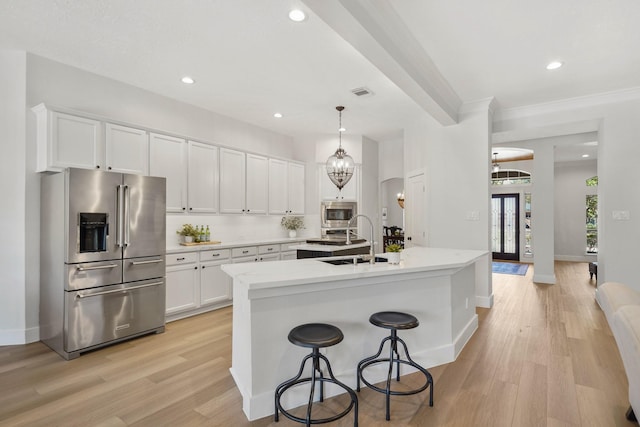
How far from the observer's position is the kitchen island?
214cm

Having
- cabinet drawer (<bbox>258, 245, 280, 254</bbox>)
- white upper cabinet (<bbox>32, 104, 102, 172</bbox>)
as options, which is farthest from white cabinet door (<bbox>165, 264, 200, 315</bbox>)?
white upper cabinet (<bbox>32, 104, 102, 172</bbox>)

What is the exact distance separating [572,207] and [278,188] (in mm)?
8661

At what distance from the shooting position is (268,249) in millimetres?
5426

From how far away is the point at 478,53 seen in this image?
11.1ft

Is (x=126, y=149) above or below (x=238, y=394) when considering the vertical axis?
above

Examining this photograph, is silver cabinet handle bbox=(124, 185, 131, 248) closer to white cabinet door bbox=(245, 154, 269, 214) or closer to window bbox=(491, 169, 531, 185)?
white cabinet door bbox=(245, 154, 269, 214)

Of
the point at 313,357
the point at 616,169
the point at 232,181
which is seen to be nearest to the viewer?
the point at 313,357

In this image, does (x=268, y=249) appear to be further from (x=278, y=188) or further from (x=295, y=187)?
(x=295, y=187)

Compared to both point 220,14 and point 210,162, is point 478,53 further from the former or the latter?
point 210,162

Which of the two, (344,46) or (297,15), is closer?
(297,15)

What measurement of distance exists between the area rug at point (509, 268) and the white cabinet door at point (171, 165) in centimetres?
672

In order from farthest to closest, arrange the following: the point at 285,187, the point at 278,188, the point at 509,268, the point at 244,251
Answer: the point at 509,268 → the point at 285,187 → the point at 278,188 → the point at 244,251

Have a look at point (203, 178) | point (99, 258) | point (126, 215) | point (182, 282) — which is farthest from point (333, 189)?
point (99, 258)

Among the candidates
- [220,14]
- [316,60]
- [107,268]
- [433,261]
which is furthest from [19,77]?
[433,261]
